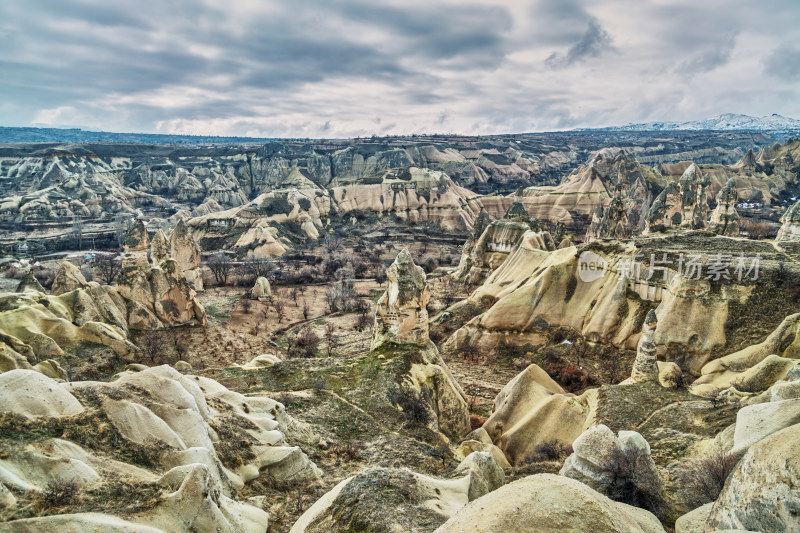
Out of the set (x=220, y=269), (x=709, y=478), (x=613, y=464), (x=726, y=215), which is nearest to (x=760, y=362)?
(x=709, y=478)

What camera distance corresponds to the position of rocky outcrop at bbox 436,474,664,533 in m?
5.56

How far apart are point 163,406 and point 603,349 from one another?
23737 mm

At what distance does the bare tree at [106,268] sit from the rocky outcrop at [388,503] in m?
50.2

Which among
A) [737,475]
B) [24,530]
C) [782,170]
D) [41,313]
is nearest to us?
[24,530]

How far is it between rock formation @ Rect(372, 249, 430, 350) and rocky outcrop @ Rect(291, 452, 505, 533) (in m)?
10.6

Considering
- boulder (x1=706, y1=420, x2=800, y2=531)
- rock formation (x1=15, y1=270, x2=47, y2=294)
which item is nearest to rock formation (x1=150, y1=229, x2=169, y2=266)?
rock formation (x1=15, y1=270, x2=47, y2=294)

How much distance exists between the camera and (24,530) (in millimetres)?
6477

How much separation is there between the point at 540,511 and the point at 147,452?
26.5ft

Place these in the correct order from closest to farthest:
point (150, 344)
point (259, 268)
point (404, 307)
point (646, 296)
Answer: point (404, 307)
point (646, 296)
point (150, 344)
point (259, 268)

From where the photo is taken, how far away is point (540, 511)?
5.66 meters

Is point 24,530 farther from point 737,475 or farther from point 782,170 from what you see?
point 782,170

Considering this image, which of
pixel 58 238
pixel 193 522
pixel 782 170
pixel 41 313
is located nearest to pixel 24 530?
pixel 193 522

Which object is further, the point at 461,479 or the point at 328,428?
the point at 328,428

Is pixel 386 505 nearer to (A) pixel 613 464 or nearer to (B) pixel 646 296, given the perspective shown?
(A) pixel 613 464
